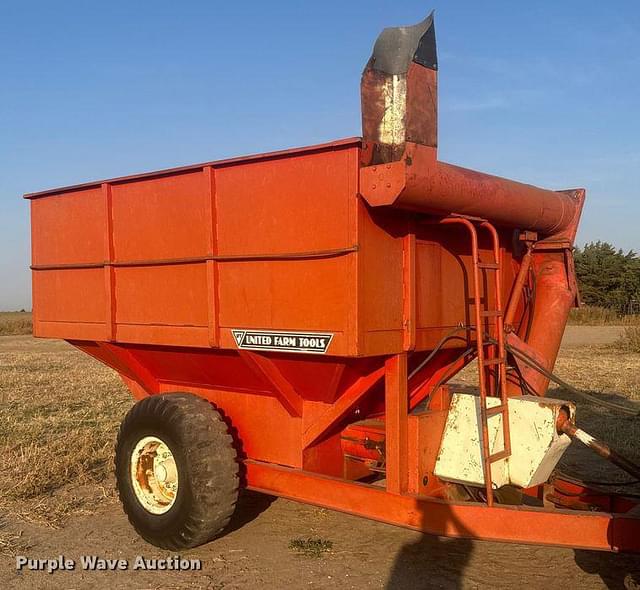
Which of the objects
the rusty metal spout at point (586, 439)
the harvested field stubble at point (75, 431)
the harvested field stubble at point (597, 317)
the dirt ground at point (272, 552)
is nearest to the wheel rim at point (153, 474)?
the dirt ground at point (272, 552)

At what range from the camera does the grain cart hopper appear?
381 centimetres

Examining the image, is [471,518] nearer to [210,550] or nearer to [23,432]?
[210,550]

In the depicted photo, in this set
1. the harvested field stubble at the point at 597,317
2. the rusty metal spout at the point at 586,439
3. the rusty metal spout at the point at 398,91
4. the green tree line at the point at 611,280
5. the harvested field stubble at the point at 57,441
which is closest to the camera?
the rusty metal spout at the point at 398,91

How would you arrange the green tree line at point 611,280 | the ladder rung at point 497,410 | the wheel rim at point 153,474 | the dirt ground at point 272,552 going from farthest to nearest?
the green tree line at point 611,280 < the wheel rim at point 153,474 < the dirt ground at point 272,552 < the ladder rung at point 497,410

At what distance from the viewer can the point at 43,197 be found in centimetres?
582

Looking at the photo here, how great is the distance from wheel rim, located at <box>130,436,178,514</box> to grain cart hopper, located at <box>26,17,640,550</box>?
17 millimetres

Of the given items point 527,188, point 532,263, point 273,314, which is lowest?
point 273,314

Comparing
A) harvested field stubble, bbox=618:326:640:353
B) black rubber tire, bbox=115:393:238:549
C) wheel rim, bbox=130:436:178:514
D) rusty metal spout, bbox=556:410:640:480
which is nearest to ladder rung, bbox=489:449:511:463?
rusty metal spout, bbox=556:410:640:480

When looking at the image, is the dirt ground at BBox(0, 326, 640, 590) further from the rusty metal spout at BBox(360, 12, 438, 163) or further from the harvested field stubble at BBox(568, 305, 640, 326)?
the harvested field stubble at BBox(568, 305, 640, 326)

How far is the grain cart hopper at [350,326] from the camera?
3814mm

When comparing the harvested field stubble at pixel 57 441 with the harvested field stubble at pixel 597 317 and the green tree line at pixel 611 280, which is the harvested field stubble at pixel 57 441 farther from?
the green tree line at pixel 611 280

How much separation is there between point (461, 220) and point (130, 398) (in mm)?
8048

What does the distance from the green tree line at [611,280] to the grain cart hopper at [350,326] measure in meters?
33.0

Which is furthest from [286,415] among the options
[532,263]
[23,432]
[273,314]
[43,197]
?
[23,432]
